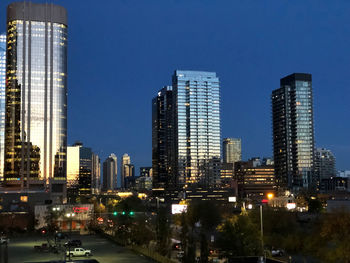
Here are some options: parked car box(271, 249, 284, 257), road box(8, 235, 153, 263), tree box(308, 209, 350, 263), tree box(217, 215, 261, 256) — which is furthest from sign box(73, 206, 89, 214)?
tree box(308, 209, 350, 263)

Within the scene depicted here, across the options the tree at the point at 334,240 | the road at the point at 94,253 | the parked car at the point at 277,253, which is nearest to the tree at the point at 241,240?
the tree at the point at 334,240

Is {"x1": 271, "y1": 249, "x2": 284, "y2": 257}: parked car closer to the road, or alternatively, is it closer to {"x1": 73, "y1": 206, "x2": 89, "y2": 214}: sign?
the road

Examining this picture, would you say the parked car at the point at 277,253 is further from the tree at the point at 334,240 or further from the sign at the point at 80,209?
the sign at the point at 80,209

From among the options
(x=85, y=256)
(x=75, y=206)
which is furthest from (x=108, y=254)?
(x=75, y=206)

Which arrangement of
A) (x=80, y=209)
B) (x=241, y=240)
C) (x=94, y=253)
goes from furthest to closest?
(x=80, y=209), (x=94, y=253), (x=241, y=240)

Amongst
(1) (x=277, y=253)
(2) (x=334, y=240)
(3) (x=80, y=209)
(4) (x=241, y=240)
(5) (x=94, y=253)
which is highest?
(2) (x=334, y=240)

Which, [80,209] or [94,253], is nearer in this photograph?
[94,253]

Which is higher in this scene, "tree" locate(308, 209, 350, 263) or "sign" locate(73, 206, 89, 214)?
"tree" locate(308, 209, 350, 263)

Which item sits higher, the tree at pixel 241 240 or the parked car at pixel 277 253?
the tree at pixel 241 240

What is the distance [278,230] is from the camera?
72500mm

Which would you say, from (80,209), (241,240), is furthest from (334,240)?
(80,209)

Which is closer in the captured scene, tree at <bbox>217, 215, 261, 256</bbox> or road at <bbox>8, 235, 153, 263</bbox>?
tree at <bbox>217, 215, 261, 256</bbox>

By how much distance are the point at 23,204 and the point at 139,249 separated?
79518 millimetres

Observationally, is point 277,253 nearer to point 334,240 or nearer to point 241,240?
point 241,240
